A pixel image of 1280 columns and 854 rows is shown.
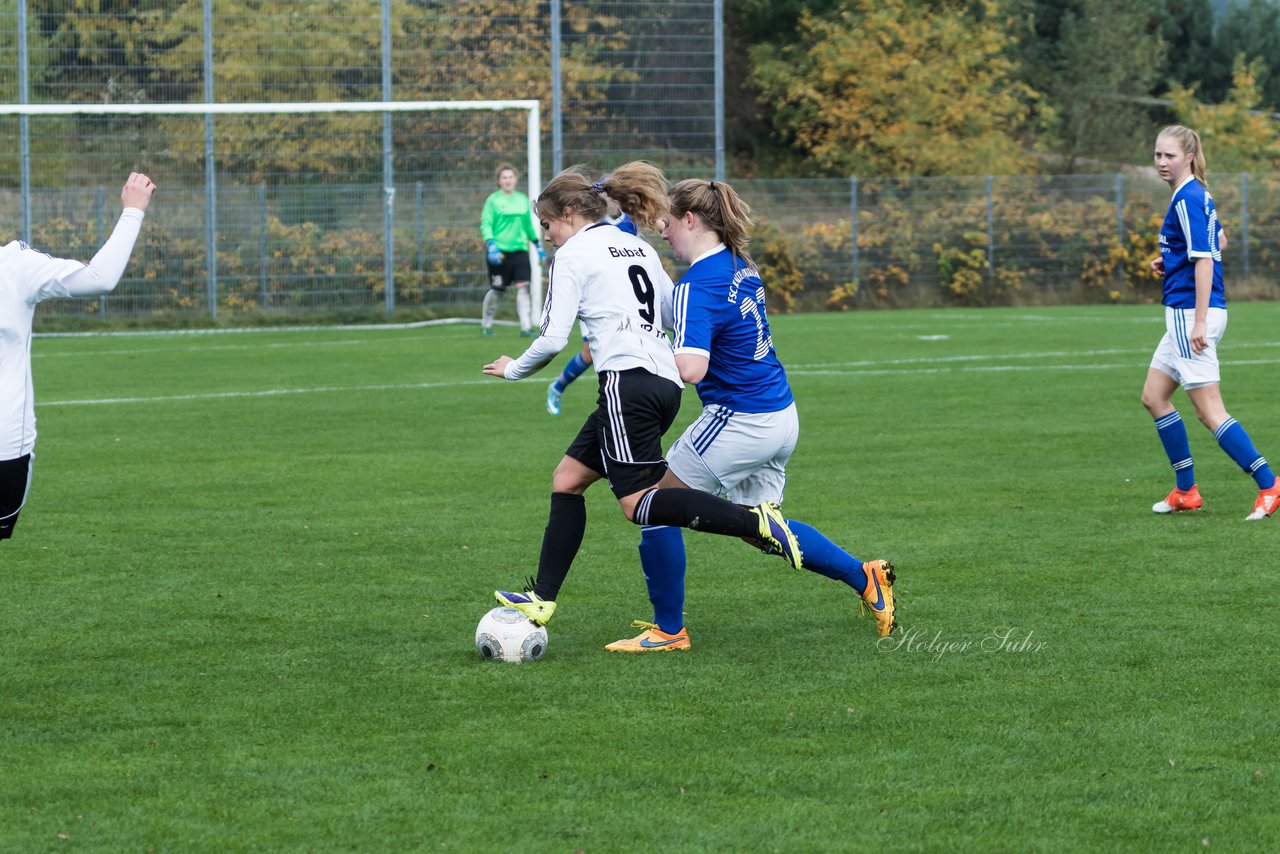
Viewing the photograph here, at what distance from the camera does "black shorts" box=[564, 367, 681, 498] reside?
19.7 feet

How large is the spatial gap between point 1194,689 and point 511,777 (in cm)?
221

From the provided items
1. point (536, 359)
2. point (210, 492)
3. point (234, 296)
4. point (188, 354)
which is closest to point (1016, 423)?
point (210, 492)

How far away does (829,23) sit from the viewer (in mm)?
40906

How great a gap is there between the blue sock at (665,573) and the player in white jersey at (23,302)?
203cm

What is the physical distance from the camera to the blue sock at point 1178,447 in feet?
29.7

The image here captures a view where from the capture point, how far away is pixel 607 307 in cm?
606

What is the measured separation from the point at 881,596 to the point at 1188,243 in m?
3.52

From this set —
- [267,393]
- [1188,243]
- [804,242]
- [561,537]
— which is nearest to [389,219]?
[804,242]

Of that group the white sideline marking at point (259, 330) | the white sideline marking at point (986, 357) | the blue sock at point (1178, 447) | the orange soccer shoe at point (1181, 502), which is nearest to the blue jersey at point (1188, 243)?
the blue sock at point (1178, 447)

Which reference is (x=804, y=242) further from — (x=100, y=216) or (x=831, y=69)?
(x=100, y=216)

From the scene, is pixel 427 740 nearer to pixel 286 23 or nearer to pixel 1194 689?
pixel 1194 689

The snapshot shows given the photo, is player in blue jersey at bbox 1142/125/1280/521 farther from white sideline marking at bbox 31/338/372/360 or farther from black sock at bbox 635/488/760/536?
white sideline marking at bbox 31/338/372/360

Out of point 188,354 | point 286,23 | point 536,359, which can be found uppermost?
point 286,23

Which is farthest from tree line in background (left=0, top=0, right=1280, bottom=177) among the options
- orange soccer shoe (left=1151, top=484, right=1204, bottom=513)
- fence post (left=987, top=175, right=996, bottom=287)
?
orange soccer shoe (left=1151, top=484, right=1204, bottom=513)
